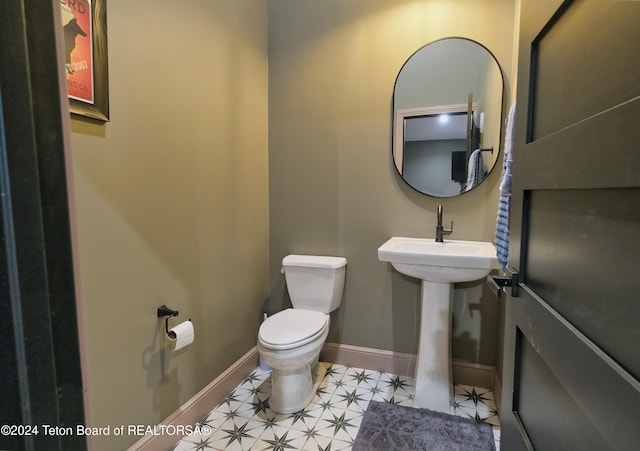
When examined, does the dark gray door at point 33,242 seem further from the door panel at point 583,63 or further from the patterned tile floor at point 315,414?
the patterned tile floor at point 315,414

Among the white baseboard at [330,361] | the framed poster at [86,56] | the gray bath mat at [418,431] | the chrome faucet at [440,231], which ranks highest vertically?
the framed poster at [86,56]

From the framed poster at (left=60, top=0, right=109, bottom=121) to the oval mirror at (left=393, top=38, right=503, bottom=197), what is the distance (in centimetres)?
153

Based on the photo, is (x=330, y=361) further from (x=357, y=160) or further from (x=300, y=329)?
(x=357, y=160)

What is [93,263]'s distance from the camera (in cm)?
120

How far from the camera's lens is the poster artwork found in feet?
3.48

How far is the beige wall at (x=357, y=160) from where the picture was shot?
6.49 feet

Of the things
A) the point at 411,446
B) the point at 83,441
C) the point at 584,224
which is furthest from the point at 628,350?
the point at 411,446

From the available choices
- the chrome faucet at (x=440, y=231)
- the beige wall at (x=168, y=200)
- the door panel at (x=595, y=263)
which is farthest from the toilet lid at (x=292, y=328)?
the door panel at (x=595, y=263)

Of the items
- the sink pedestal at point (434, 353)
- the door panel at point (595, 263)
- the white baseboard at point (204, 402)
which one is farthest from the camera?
the sink pedestal at point (434, 353)

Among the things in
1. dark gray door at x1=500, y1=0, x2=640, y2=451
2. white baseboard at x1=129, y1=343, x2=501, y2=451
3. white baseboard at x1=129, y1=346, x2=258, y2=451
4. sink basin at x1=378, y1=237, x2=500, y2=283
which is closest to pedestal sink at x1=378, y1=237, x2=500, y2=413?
sink basin at x1=378, y1=237, x2=500, y2=283

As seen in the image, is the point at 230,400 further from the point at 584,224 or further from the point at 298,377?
the point at 584,224

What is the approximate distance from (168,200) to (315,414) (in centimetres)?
135

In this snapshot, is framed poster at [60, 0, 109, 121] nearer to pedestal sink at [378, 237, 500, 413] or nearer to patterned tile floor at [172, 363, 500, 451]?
pedestal sink at [378, 237, 500, 413]

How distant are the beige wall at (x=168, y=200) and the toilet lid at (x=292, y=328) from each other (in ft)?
1.08
